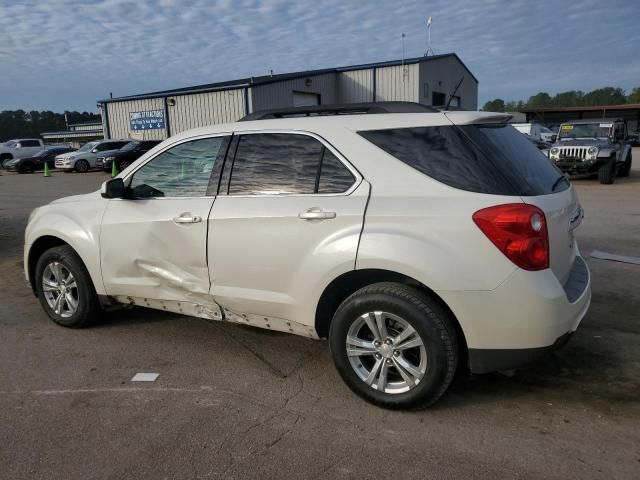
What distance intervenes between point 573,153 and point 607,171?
105cm

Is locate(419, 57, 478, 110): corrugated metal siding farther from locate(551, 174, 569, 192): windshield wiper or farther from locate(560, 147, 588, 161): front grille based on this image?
locate(551, 174, 569, 192): windshield wiper

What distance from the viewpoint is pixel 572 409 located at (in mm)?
3158

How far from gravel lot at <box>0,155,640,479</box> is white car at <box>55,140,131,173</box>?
A: 2513 centimetres

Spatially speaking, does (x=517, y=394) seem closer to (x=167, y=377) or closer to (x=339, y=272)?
(x=339, y=272)

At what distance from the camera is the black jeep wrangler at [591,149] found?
50.2 feet

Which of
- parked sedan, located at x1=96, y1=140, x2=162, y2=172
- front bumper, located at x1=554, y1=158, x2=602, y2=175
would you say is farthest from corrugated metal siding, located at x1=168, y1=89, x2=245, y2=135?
front bumper, located at x1=554, y1=158, x2=602, y2=175

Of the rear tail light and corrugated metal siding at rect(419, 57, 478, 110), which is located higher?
corrugated metal siding at rect(419, 57, 478, 110)

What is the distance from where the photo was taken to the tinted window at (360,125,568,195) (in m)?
Answer: 2.93

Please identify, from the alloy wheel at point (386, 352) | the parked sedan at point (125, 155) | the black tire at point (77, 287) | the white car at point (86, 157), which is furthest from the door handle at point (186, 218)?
the white car at point (86, 157)

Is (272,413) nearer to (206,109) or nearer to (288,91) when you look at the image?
(288,91)

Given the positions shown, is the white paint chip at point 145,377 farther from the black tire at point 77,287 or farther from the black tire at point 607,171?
the black tire at point 607,171

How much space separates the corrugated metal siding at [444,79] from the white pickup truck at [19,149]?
23263 mm

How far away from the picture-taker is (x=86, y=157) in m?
27.5

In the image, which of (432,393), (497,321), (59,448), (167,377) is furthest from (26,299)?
(497,321)
